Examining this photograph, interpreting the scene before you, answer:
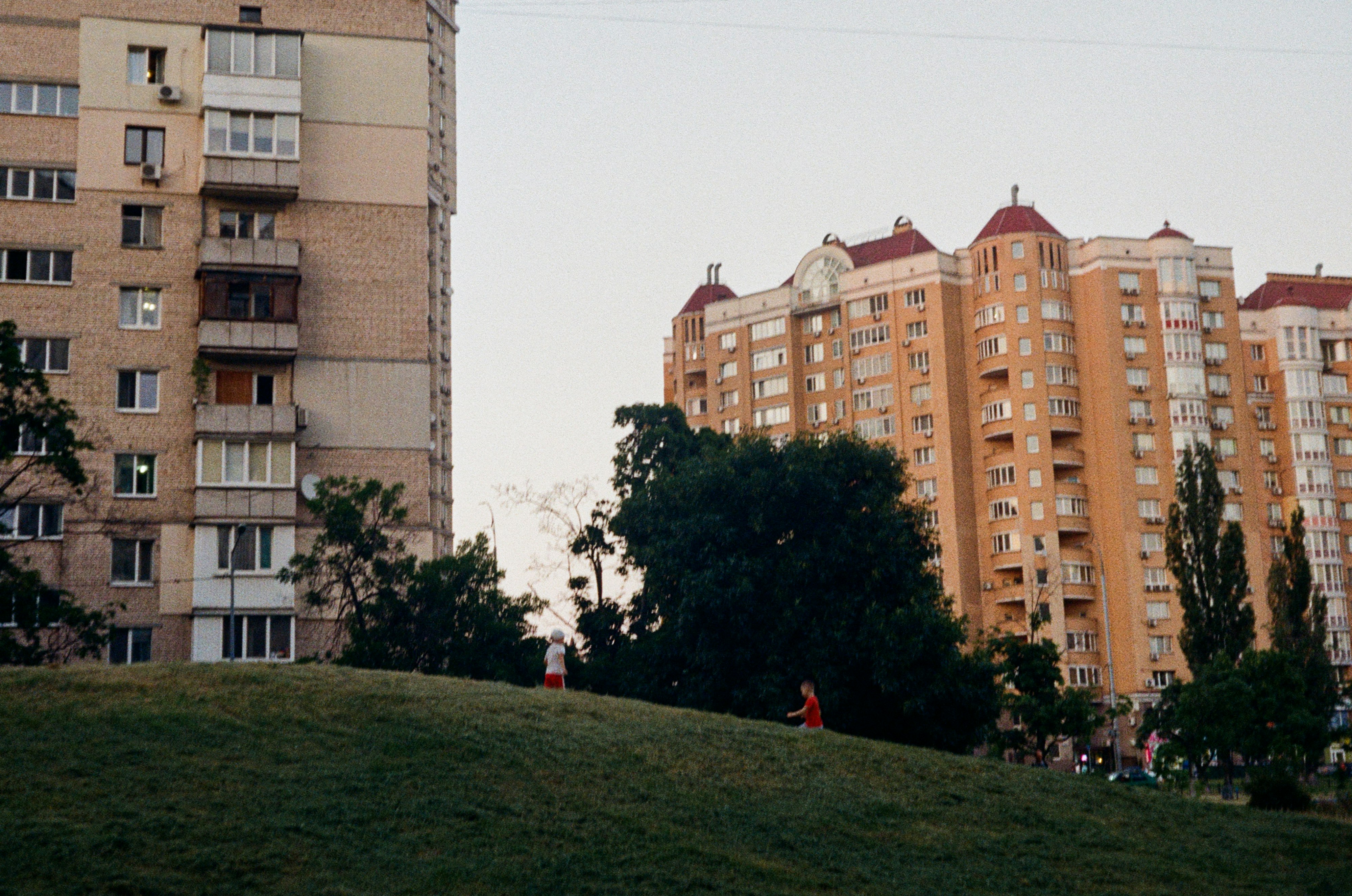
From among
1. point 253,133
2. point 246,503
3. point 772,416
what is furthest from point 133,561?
point 772,416

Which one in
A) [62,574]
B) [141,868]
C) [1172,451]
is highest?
[1172,451]

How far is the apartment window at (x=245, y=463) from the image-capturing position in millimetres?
57062

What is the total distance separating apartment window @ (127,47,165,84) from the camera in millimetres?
59938

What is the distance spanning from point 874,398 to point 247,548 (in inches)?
2707

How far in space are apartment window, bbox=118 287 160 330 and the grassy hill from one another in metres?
32.2

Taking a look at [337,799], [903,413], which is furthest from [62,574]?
[903,413]

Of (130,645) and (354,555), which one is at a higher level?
(354,555)

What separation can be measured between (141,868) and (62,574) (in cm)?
4020

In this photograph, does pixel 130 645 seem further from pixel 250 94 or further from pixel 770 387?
pixel 770 387

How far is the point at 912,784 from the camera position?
2703 cm

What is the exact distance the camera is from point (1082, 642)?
Result: 10512cm

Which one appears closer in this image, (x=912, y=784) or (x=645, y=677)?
(x=912, y=784)

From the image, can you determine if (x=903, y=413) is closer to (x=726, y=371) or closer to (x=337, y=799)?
(x=726, y=371)

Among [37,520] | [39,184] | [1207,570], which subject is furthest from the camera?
[1207,570]
